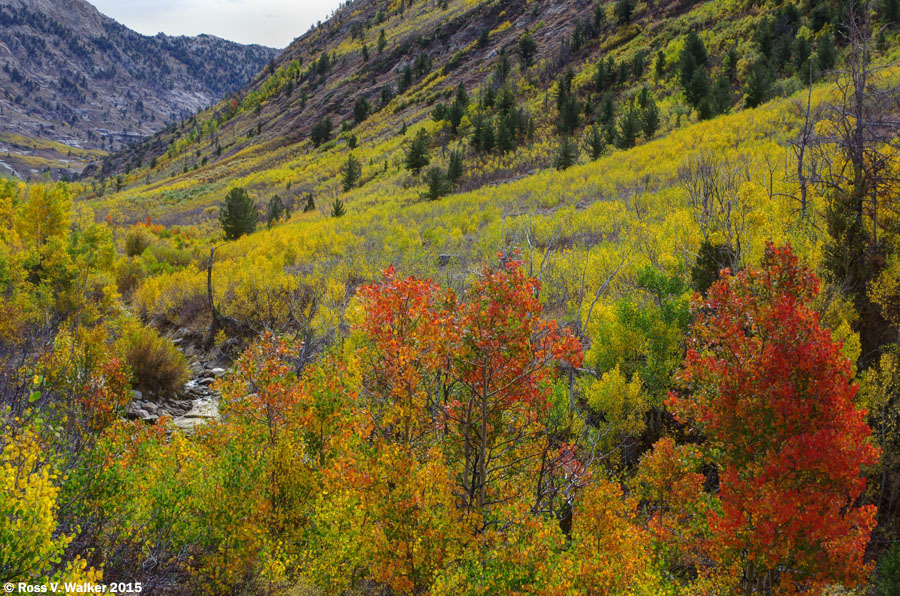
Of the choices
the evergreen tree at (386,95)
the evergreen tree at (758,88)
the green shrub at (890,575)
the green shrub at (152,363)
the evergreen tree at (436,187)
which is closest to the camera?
the green shrub at (890,575)

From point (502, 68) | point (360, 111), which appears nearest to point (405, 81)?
point (360, 111)

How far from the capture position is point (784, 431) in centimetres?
536

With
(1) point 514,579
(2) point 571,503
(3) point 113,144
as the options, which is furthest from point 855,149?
(3) point 113,144

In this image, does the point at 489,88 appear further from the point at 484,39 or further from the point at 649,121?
the point at 484,39

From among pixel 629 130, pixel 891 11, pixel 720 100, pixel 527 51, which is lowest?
pixel 629 130

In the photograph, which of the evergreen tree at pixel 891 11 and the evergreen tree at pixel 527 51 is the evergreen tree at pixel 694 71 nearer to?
the evergreen tree at pixel 891 11

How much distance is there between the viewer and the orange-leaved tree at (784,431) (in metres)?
5.10

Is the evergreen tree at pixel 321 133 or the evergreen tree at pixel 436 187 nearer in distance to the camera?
the evergreen tree at pixel 436 187

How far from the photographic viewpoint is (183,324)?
19375 millimetres

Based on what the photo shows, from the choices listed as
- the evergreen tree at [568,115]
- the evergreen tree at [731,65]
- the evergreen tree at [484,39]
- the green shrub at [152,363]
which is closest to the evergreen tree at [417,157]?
the evergreen tree at [568,115]

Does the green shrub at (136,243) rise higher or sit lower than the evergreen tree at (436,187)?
lower

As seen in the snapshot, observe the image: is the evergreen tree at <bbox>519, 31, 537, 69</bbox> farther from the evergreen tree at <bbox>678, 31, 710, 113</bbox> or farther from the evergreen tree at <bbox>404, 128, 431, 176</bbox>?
the evergreen tree at <bbox>404, 128, 431, 176</bbox>

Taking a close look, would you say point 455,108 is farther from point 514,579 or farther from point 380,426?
point 514,579

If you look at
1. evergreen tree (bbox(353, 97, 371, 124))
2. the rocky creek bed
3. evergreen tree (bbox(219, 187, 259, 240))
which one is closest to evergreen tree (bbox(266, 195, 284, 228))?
evergreen tree (bbox(219, 187, 259, 240))
